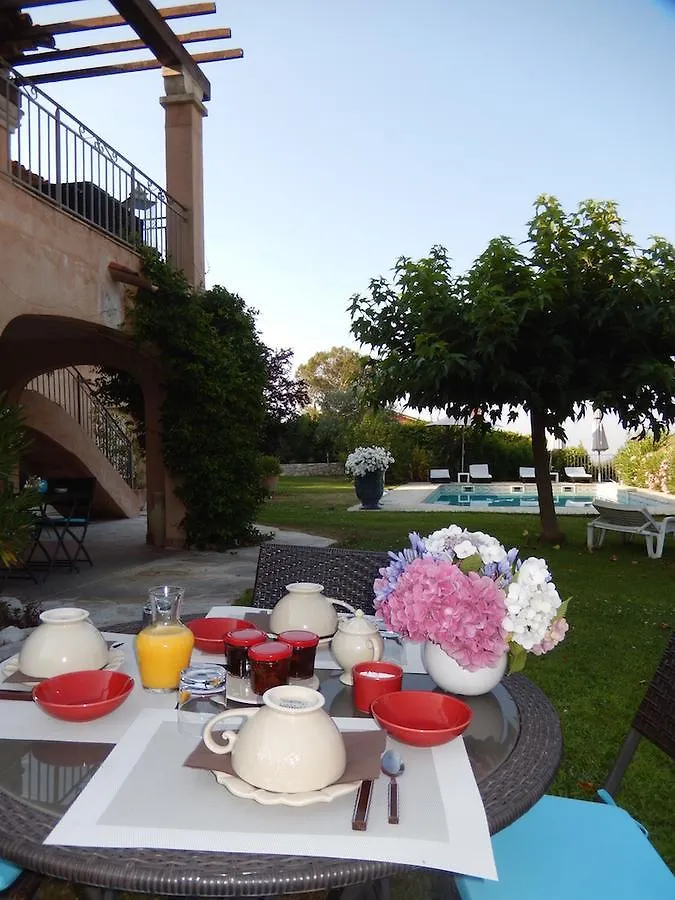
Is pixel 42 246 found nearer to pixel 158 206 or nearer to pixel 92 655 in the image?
pixel 158 206

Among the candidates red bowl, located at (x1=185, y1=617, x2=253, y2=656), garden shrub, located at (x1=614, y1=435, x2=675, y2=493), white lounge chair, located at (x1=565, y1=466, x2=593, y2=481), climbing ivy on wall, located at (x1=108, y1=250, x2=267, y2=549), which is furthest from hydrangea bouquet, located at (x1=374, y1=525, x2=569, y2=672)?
white lounge chair, located at (x1=565, y1=466, x2=593, y2=481)

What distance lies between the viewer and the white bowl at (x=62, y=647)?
1.38 meters

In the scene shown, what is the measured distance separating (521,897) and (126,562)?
6.32m

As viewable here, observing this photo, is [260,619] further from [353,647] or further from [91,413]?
[91,413]

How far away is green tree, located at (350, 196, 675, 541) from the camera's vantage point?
6.85 meters

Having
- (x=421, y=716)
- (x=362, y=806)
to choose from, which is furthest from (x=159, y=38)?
(x=362, y=806)

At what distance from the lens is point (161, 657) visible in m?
1.34

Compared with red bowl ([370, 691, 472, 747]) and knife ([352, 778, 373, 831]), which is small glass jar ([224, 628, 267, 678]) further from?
knife ([352, 778, 373, 831])

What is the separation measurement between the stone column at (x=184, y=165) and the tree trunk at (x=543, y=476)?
4351 mm

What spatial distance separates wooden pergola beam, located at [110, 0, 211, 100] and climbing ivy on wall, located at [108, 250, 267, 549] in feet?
7.19

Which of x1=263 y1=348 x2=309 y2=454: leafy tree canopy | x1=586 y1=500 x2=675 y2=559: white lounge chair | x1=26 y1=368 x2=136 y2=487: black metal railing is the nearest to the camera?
x1=586 y1=500 x2=675 y2=559: white lounge chair

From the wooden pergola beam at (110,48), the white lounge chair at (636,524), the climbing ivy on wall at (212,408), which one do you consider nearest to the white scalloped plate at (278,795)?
the climbing ivy on wall at (212,408)

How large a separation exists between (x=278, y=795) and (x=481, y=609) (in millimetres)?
543

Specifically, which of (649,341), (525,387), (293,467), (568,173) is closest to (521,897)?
(525,387)
